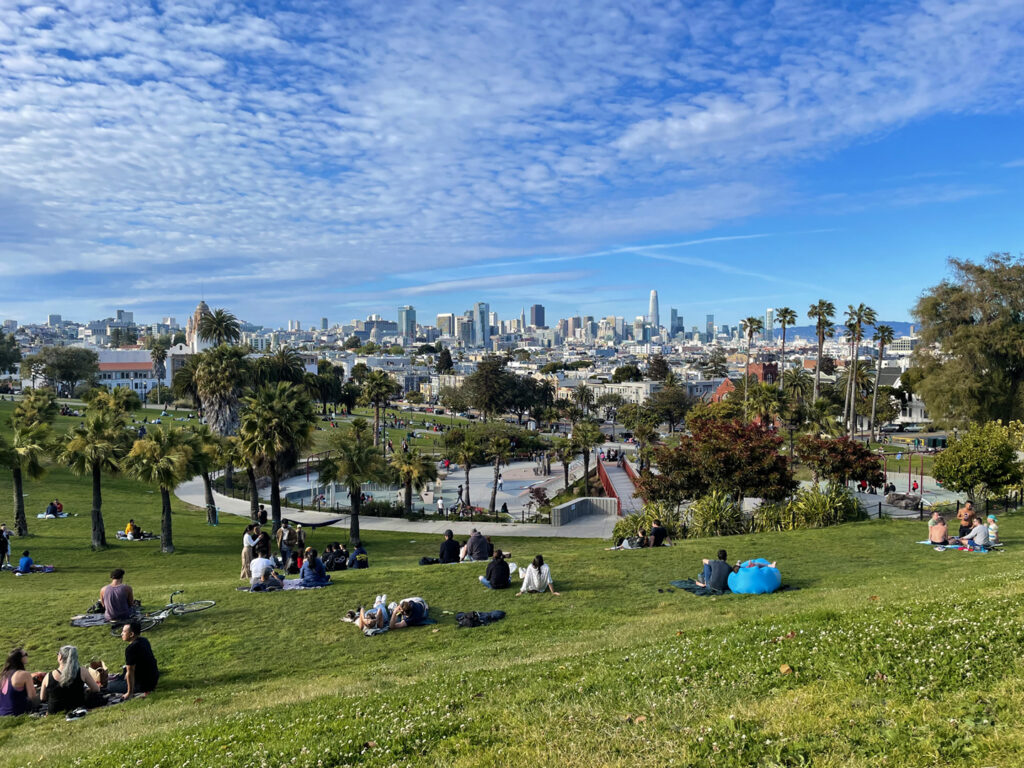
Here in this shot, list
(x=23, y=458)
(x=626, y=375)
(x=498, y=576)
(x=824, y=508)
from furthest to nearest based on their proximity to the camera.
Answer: (x=626, y=375)
(x=23, y=458)
(x=824, y=508)
(x=498, y=576)

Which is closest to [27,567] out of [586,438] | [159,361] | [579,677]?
[579,677]

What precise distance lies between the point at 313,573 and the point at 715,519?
45.8 ft

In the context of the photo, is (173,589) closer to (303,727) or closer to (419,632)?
(419,632)

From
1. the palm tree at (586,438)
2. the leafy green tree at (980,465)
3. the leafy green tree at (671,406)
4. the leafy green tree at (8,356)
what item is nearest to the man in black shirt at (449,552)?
the leafy green tree at (980,465)

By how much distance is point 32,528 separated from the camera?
2606cm

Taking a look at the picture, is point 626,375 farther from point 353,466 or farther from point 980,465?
point 353,466

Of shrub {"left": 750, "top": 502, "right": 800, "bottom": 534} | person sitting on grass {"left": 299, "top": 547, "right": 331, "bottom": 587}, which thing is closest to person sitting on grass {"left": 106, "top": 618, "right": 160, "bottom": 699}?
person sitting on grass {"left": 299, "top": 547, "right": 331, "bottom": 587}

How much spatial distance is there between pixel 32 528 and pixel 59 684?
21.3 m

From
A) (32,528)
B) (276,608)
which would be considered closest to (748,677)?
(276,608)

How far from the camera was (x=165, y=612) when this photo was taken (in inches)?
499

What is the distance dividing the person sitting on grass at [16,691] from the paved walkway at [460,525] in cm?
2104

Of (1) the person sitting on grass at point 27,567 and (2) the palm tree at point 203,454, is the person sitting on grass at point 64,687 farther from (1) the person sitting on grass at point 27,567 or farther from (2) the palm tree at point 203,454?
(2) the palm tree at point 203,454

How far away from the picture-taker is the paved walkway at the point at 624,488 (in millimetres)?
37594

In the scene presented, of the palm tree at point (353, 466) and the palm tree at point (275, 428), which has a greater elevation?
the palm tree at point (275, 428)
